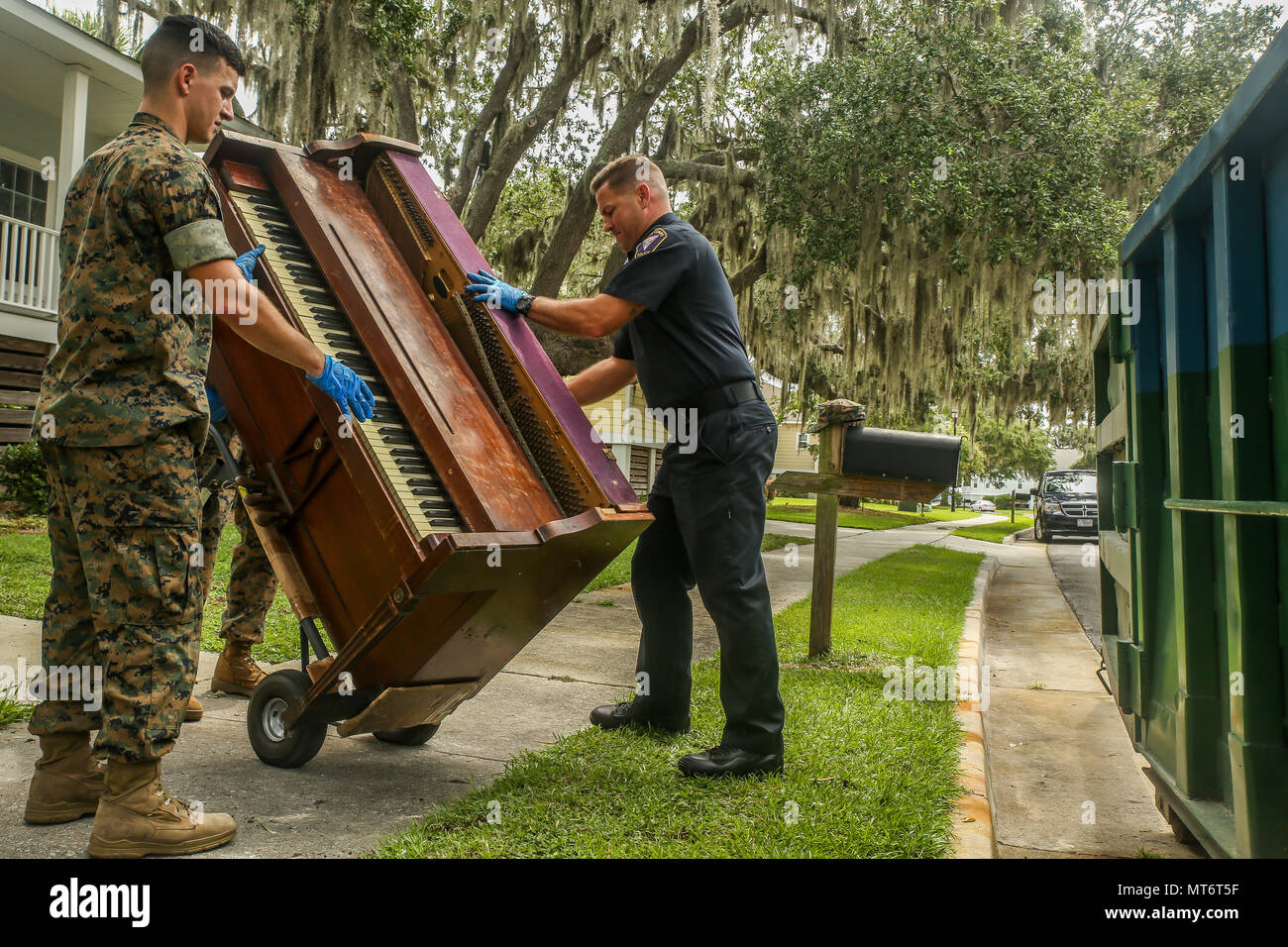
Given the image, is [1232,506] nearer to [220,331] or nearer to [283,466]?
[283,466]

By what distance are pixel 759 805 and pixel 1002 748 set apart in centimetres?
237

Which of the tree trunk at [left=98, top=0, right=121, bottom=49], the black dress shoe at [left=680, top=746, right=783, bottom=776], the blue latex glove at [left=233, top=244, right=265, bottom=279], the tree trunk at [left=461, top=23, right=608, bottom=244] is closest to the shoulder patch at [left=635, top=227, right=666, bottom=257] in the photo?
the blue latex glove at [left=233, top=244, right=265, bottom=279]

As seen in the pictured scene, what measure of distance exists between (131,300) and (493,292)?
1.11 m

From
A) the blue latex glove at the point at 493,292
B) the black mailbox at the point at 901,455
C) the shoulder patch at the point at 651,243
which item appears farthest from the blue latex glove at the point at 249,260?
the black mailbox at the point at 901,455

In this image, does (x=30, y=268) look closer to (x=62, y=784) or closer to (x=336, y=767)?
(x=336, y=767)

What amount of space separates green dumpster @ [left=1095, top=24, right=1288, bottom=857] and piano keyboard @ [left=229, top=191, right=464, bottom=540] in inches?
80.0

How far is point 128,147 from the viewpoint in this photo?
2625mm

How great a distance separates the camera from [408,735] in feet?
12.0

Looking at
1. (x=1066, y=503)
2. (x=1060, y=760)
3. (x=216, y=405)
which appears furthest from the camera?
(x=1066, y=503)

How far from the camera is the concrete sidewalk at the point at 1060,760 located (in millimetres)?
3609

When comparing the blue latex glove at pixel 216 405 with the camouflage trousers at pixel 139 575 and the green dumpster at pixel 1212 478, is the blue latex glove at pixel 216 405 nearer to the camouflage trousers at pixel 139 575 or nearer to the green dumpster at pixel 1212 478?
the camouflage trousers at pixel 139 575

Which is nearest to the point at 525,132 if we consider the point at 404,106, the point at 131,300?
the point at 404,106

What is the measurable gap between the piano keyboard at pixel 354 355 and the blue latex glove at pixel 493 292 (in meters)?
0.42
